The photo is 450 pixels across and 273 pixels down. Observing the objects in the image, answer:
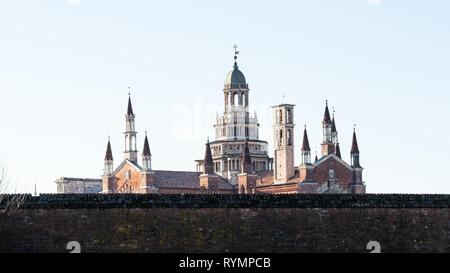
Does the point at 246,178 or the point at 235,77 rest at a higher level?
the point at 235,77

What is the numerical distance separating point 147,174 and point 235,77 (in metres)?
18.8

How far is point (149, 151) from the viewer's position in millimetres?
97250

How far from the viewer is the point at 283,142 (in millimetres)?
94438

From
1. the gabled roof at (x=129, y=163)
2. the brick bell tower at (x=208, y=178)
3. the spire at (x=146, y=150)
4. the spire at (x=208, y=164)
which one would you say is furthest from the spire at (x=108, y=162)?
the spire at (x=208, y=164)

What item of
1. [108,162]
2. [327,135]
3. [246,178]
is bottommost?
[246,178]

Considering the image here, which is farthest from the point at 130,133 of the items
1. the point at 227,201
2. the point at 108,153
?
the point at 227,201

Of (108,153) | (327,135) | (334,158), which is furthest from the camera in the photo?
(108,153)

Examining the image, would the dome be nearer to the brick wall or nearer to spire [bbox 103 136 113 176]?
spire [bbox 103 136 113 176]

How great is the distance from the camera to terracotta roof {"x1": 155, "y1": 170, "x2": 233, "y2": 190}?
9820cm

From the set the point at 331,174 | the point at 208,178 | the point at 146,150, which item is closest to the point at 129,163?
the point at 146,150

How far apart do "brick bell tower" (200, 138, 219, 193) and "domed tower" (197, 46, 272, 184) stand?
13143 mm

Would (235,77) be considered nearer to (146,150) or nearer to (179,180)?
(179,180)

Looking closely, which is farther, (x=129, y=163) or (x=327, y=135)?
(x=129, y=163)

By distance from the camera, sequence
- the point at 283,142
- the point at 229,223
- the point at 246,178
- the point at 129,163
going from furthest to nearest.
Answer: the point at 129,163 < the point at 246,178 < the point at 283,142 < the point at 229,223
